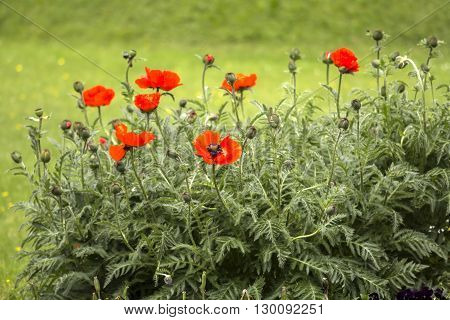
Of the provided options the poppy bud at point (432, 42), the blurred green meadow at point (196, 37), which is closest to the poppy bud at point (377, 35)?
the poppy bud at point (432, 42)

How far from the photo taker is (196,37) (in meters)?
14.2

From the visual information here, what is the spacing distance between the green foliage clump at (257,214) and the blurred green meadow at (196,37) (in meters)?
7.63

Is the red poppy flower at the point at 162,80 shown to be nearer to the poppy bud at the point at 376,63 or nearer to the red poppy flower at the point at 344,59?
the red poppy flower at the point at 344,59

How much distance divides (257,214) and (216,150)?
0.51 m

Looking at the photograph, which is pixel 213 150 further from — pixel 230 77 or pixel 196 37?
pixel 196 37

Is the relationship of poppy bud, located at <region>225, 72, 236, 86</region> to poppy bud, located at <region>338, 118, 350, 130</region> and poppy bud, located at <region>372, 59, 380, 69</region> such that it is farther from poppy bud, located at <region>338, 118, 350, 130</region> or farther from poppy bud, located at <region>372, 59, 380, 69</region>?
poppy bud, located at <region>372, 59, 380, 69</region>

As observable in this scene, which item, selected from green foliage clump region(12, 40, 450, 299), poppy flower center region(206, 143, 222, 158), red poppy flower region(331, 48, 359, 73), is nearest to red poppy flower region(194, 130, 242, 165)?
poppy flower center region(206, 143, 222, 158)

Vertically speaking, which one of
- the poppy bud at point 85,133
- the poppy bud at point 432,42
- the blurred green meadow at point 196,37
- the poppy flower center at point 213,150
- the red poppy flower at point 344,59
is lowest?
the poppy flower center at point 213,150

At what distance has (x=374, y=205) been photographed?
3.29 m

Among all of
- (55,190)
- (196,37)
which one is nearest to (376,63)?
(55,190)

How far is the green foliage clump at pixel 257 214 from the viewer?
3104 millimetres
